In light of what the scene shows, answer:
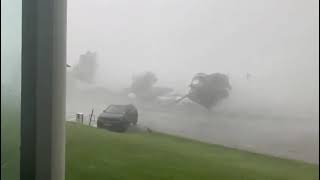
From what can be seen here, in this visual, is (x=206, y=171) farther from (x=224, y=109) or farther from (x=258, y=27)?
(x=258, y=27)

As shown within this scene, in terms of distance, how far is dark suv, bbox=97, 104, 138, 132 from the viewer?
100 centimetres

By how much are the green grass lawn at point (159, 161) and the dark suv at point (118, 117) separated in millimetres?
18

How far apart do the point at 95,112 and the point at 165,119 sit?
0.19 meters

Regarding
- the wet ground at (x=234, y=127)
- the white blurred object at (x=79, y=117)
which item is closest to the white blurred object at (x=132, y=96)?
the wet ground at (x=234, y=127)

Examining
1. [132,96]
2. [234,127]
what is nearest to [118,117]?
[132,96]

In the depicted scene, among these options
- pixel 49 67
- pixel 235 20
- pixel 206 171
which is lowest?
pixel 206 171

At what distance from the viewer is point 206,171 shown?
96cm

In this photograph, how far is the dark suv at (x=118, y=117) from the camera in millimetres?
1000

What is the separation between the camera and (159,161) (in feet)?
3.22

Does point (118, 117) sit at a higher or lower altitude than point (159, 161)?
higher

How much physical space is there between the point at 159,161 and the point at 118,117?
16 centimetres

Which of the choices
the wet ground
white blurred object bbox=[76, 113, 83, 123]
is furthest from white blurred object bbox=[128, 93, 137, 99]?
white blurred object bbox=[76, 113, 83, 123]

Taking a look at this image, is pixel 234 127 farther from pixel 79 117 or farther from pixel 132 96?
pixel 79 117

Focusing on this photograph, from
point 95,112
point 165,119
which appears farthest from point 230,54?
point 95,112
